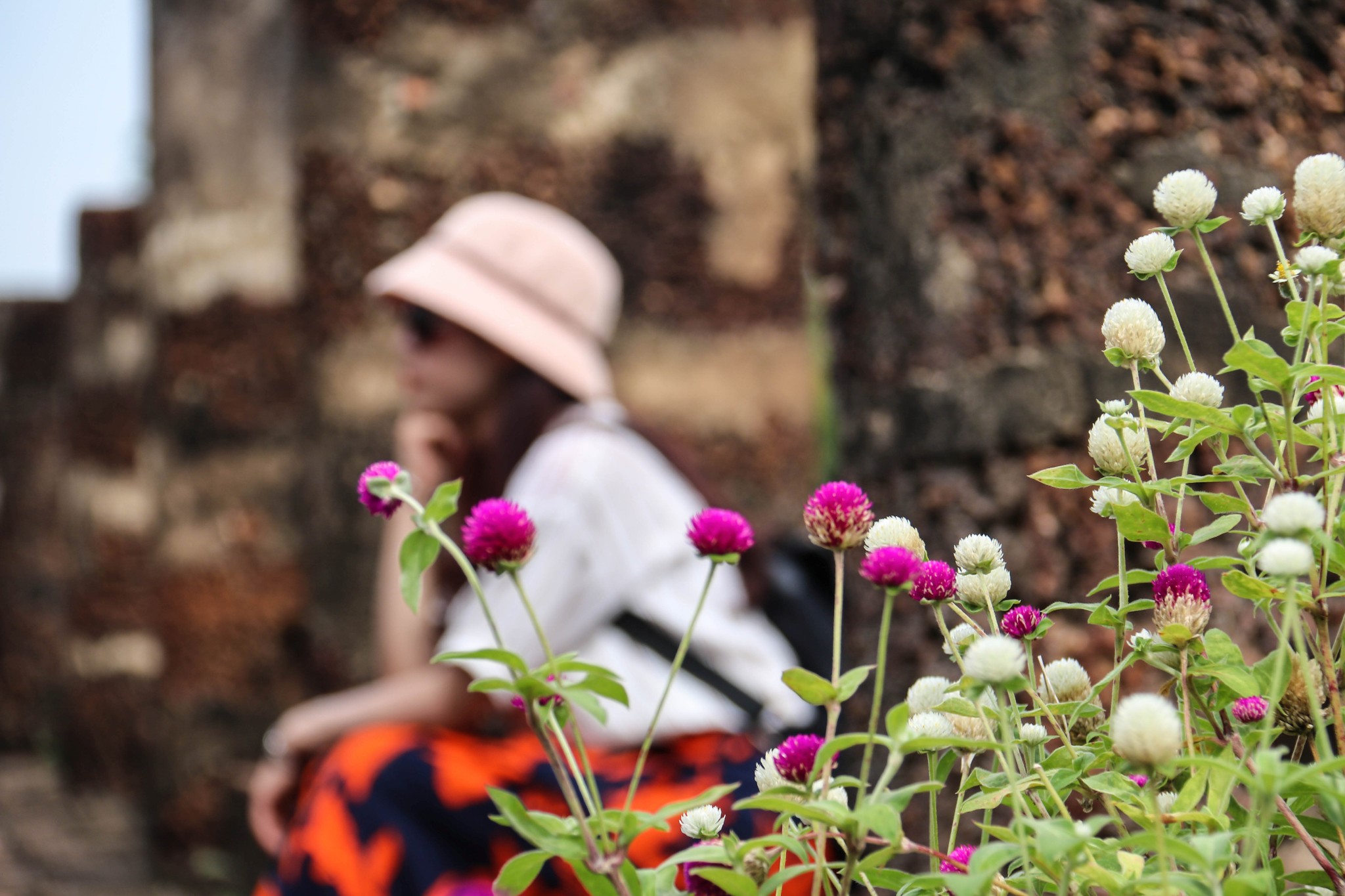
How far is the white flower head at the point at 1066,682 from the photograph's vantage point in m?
0.68

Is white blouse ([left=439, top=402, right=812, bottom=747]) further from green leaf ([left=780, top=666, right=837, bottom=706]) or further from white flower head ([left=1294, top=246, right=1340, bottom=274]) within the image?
white flower head ([left=1294, top=246, right=1340, bottom=274])

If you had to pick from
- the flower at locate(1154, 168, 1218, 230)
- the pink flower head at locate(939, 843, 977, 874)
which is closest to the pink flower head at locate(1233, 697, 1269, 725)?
the pink flower head at locate(939, 843, 977, 874)

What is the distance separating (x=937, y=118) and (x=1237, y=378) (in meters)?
0.52

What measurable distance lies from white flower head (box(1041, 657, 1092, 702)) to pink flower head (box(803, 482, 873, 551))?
0.16 metres

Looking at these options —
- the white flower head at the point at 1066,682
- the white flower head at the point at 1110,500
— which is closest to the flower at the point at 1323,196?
the white flower head at the point at 1110,500

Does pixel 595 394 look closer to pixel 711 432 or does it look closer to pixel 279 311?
pixel 711 432

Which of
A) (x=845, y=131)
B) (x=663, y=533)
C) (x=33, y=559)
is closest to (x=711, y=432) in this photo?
(x=663, y=533)

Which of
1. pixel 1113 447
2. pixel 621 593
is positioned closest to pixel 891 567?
pixel 1113 447

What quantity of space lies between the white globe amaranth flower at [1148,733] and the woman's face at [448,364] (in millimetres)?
2266

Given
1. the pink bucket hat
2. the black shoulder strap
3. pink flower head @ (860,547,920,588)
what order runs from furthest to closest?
the pink bucket hat, the black shoulder strap, pink flower head @ (860,547,920,588)

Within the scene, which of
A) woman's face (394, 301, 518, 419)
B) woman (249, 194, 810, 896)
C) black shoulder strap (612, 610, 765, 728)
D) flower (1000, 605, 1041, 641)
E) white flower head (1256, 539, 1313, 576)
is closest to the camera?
white flower head (1256, 539, 1313, 576)

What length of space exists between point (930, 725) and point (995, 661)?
141 mm

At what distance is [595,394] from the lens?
262 cm

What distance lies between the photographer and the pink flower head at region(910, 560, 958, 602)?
638 millimetres
